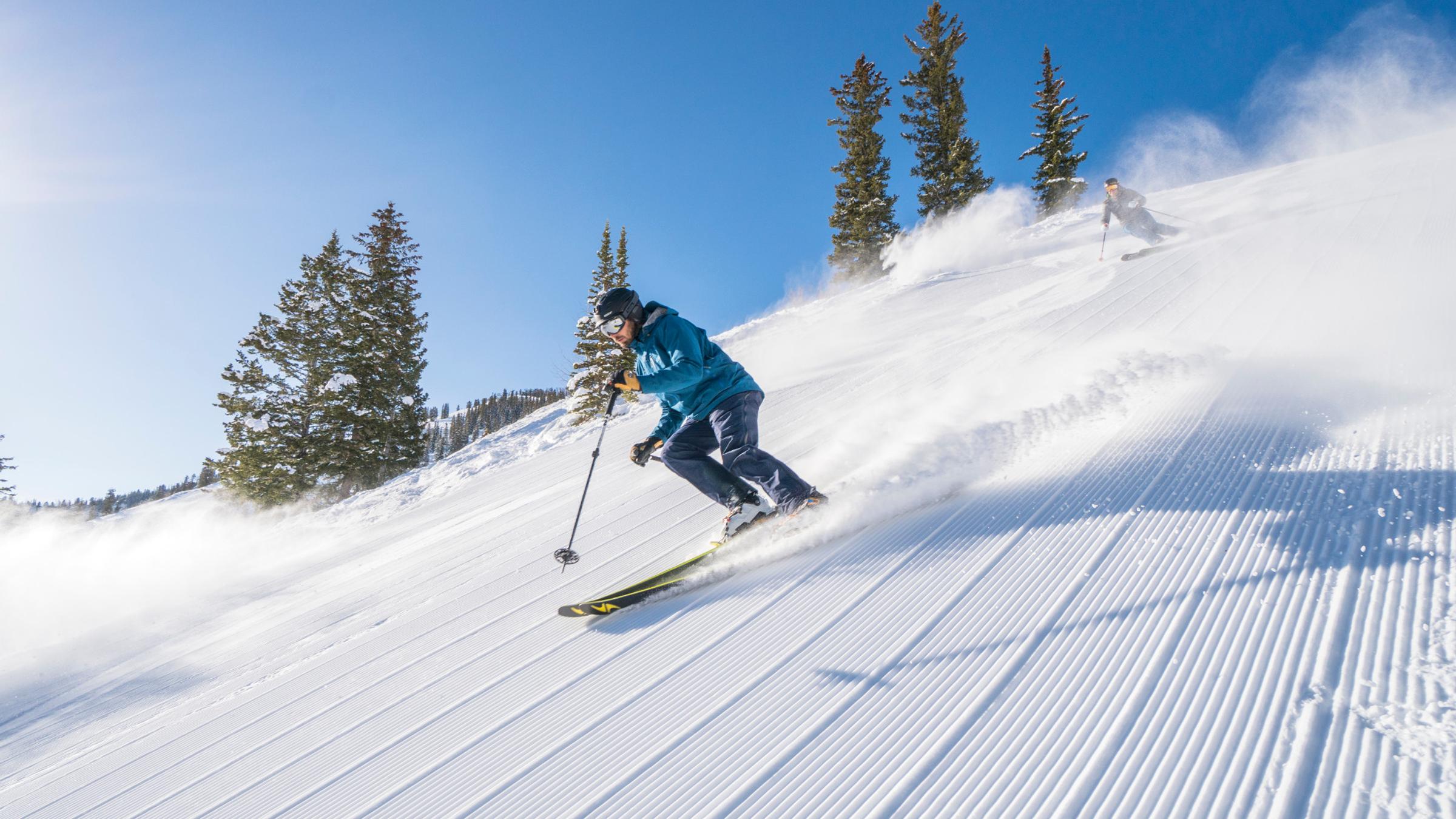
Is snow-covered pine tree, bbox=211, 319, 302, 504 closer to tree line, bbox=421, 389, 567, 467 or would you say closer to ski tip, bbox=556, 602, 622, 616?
ski tip, bbox=556, 602, 622, 616

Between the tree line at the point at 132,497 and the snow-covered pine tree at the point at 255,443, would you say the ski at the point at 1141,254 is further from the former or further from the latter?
the tree line at the point at 132,497

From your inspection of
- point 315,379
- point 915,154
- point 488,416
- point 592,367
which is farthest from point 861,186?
point 488,416

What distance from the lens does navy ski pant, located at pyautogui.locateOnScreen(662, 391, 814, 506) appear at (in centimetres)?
412

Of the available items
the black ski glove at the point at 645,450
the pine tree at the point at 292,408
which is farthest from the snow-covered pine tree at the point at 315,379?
the black ski glove at the point at 645,450

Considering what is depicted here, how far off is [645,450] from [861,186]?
26504 mm

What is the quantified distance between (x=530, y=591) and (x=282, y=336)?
21.8 m

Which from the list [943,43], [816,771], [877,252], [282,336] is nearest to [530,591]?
[816,771]

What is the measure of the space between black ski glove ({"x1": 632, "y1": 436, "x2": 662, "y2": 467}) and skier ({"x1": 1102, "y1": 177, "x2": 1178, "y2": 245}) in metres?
13.7

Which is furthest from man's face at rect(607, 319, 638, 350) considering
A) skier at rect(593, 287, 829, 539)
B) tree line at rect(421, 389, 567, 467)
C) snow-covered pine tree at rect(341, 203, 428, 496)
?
tree line at rect(421, 389, 567, 467)

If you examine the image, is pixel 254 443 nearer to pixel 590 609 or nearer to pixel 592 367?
pixel 592 367

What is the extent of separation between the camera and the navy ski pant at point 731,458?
13.5ft

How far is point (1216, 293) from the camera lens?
8172 mm

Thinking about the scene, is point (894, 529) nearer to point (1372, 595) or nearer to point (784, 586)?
point (784, 586)

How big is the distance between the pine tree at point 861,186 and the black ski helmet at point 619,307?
2437 cm
